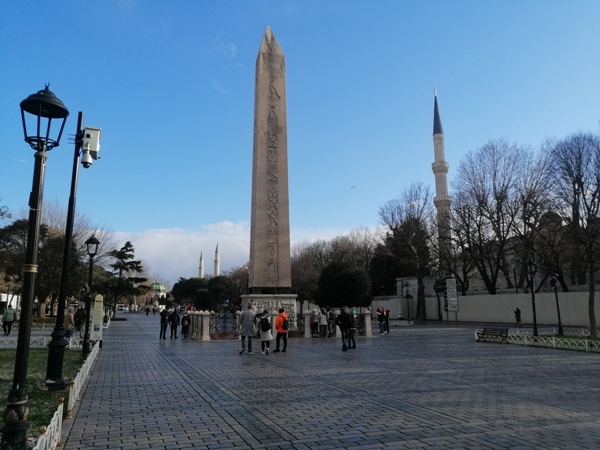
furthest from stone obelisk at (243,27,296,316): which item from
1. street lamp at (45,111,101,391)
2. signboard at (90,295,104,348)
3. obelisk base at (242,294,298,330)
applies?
street lamp at (45,111,101,391)

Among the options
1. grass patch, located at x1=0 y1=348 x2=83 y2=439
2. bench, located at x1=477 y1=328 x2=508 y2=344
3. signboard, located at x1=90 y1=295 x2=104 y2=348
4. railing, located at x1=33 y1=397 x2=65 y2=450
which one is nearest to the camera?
railing, located at x1=33 y1=397 x2=65 y2=450

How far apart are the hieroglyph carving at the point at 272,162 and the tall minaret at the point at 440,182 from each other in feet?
70.3

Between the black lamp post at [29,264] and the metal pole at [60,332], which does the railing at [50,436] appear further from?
the metal pole at [60,332]

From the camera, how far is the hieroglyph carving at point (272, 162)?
21016 mm

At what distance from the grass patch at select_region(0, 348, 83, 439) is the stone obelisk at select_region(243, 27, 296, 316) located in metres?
8.55

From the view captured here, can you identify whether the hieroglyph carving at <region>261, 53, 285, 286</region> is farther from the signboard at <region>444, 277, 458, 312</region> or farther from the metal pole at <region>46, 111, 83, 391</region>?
the signboard at <region>444, 277, 458, 312</region>

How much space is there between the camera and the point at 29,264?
4422 millimetres

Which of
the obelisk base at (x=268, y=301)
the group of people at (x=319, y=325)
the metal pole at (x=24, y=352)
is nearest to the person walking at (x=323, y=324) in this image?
the group of people at (x=319, y=325)

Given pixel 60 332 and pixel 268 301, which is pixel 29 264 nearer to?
pixel 60 332

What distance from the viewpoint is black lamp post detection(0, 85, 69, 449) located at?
417 centimetres

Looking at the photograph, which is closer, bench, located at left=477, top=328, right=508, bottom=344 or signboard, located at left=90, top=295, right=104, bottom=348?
signboard, located at left=90, top=295, right=104, bottom=348

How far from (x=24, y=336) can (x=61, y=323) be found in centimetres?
449

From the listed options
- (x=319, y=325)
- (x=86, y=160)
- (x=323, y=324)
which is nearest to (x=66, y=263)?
(x=86, y=160)

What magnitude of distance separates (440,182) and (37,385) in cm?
4914
